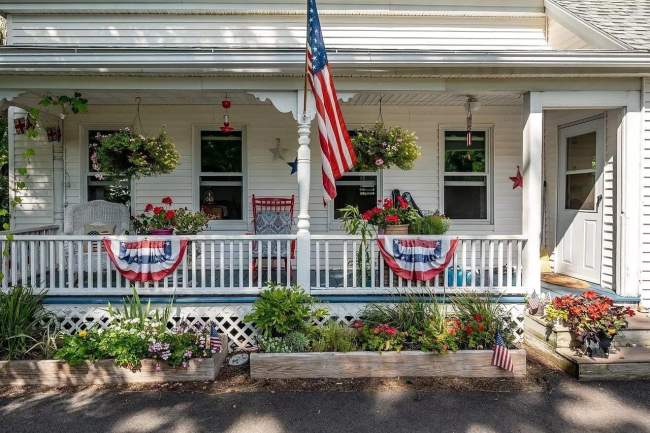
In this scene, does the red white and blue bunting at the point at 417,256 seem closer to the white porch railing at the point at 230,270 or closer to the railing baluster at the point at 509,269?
the white porch railing at the point at 230,270

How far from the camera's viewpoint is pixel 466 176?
7.55 meters

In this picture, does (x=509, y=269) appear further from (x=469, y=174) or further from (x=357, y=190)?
Answer: (x=357, y=190)

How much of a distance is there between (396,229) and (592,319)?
2205 millimetres

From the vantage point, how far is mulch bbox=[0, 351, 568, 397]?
14.3 feet

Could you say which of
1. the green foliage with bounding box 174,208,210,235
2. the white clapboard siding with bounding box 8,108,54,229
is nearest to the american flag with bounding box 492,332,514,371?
the green foliage with bounding box 174,208,210,235

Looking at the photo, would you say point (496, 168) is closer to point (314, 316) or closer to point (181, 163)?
point (314, 316)

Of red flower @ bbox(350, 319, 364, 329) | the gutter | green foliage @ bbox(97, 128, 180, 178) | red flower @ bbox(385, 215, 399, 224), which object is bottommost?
red flower @ bbox(350, 319, 364, 329)

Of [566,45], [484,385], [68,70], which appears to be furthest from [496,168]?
[68,70]

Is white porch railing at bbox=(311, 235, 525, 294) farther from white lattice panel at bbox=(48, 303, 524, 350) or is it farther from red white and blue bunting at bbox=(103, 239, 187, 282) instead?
red white and blue bunting at bbox=(103, 239, 187, 282)

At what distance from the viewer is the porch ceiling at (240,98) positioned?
223 inches

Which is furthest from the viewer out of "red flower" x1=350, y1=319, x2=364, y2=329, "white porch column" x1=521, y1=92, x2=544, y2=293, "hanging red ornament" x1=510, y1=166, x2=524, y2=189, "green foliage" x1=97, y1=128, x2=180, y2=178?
"hanging red ornament" x1=510, y1=166, x2=524, y2=189

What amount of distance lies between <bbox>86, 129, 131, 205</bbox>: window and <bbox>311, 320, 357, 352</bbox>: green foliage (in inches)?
167

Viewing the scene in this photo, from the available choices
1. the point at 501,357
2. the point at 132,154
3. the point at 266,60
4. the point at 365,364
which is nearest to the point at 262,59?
the point at 266,60

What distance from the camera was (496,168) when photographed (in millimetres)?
7449
